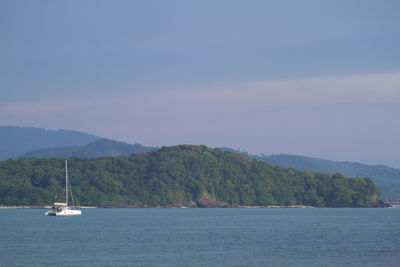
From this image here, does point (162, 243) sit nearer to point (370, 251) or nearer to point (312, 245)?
point (312, 245)

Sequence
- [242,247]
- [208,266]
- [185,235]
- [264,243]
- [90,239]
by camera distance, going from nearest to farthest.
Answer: [208,266]
[242,247]
[264,243]
[90,239]
[185,235]

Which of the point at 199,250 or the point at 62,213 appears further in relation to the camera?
the point at 62,213

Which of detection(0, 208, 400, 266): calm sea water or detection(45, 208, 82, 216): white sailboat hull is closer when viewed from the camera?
detection(0, 208, 400, 266): calm sea water

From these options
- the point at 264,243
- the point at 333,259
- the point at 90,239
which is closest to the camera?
the point at 333,259

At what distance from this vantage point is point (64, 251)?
78.4 metres

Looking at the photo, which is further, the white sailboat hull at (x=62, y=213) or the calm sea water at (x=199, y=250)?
the white sailboat hull at (x=62, y=213)

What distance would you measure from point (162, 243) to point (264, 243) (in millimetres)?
13793

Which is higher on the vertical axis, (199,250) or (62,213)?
(62,213)

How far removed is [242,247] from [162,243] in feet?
41.0

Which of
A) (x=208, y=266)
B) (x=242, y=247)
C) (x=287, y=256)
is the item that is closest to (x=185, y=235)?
(x=242, y=247)

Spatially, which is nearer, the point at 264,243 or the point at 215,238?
the point at 264,243

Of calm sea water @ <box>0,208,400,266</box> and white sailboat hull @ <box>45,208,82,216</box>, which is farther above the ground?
white sailboat hull @ <box>45,208,82,216</box>

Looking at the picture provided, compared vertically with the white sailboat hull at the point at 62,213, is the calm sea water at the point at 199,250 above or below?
below

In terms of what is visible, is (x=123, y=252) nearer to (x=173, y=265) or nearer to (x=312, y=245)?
(x=173, y=265)
